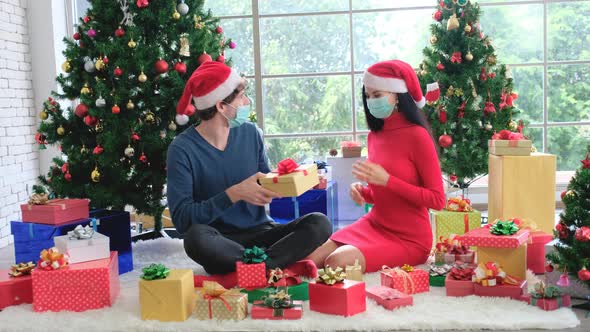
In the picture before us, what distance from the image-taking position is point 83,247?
296 cm

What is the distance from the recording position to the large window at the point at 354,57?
218 inches

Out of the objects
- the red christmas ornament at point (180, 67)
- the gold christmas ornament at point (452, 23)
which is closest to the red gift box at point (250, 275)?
the red christmas ornament at point (180, 67)

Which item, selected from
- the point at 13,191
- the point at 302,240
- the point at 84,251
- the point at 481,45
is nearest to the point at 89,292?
the point at 84,251

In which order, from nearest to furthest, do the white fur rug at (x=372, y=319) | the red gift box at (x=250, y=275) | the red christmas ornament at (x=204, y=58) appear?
the white fur rug at (x=372, y=319) → the red gift box at (x=250, y=275) → the red christmas ornament at (x=204, y=58)

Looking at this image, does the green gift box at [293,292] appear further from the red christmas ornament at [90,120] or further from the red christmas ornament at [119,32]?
the red christmas ornament at [119,32]

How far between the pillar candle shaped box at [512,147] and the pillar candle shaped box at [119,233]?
205 cm

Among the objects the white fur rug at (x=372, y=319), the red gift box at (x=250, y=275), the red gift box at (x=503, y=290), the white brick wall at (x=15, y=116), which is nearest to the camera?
the white fur rug at (x=372, y=319)

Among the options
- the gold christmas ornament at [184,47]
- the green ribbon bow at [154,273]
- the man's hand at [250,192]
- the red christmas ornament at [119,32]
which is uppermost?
the red christmas ornament at [119,32]

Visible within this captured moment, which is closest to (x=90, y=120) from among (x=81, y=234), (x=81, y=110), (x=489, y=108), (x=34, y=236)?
(x=81, y=110)

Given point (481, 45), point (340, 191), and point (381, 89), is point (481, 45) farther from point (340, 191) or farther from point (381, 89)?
point (381, 89)

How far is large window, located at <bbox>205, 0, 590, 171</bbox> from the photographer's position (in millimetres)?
5531

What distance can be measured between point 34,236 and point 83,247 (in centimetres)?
57

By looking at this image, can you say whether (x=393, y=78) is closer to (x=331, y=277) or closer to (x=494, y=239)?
(x=494, y=239)

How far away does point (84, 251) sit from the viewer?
9.73 ft
